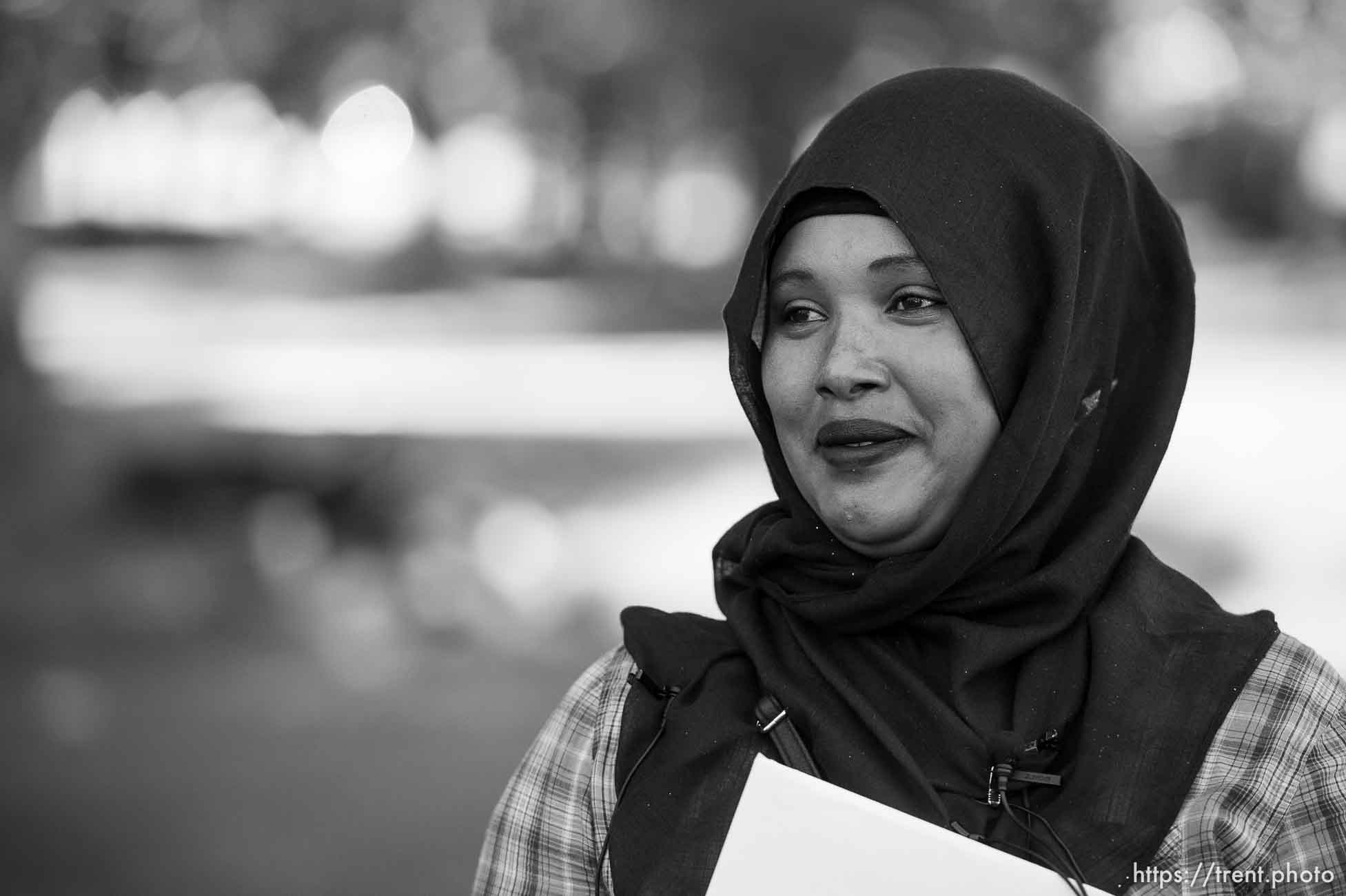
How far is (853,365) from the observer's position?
5.06 ft

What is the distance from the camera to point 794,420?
1.62m

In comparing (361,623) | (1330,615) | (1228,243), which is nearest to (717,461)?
(361,623)

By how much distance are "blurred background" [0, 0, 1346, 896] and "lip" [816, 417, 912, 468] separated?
130 inches

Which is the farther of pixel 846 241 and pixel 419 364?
pixel 419 364

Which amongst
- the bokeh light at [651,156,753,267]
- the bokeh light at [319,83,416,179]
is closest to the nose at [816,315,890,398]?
the bokeh light at [651,156,753,267]

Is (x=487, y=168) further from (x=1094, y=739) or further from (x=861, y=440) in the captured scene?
(x=1094, y=739)

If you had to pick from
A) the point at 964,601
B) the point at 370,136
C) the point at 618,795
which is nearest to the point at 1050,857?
the point at 964,601

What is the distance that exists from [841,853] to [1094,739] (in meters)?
0.28

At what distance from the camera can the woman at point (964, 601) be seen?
1.49 m

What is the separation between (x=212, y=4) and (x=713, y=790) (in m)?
13.9

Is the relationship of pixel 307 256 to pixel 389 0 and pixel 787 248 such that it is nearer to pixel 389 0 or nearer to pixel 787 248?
pixel 389 0

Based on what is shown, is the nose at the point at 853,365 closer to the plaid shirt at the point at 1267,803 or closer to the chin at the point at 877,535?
the chin at the point at 877,535

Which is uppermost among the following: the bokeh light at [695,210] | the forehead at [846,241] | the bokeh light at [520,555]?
the bokeh light at [695,210]

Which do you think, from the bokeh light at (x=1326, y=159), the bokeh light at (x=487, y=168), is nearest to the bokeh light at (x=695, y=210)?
the bokeh light at (x=487, y=168)
